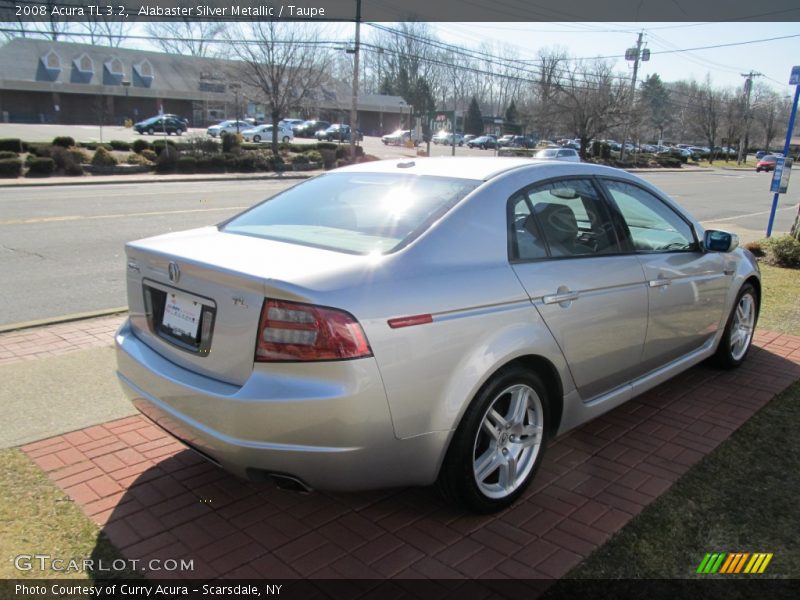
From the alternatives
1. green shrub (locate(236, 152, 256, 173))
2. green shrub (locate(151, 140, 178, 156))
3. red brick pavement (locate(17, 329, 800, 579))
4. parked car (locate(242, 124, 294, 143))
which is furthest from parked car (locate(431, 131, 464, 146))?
red brick pavement (locate(17, 329, 800, 579))

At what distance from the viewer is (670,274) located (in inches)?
161

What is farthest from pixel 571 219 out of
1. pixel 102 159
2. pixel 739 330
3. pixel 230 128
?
pixel 230 128

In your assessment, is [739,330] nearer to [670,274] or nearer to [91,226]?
[670,274]

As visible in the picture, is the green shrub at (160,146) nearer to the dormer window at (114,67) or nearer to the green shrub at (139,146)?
the green shrub at (139,146)

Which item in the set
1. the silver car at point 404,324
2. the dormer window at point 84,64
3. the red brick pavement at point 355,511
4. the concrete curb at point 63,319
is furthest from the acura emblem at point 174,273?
the dormer window at point 84,64

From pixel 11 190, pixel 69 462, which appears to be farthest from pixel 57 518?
pixel 11 190

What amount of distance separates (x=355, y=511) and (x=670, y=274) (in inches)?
95.9

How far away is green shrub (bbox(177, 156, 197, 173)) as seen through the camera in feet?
92.9

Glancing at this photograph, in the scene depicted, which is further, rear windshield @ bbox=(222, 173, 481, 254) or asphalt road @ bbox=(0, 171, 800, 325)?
asphalt road @ bbox=(0, 171, 800, 325)

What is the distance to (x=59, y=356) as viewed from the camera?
16.7ft

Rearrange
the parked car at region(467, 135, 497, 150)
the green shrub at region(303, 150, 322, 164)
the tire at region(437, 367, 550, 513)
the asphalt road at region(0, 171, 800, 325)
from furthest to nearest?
the parked car at region(467, 135, 497, 150)
the green shrub at region(303, 150, 322, 164)
the asphalt road at region(0, 171, 800, 325)
the tire at region(437, 367, 550, 513)

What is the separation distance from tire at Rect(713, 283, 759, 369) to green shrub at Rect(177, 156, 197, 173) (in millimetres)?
26638

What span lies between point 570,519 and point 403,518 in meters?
0.80

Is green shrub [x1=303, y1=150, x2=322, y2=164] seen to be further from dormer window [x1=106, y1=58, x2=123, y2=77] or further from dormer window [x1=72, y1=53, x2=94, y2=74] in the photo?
dormer window [x1=106, y1=58, x2=123, y2=77]
